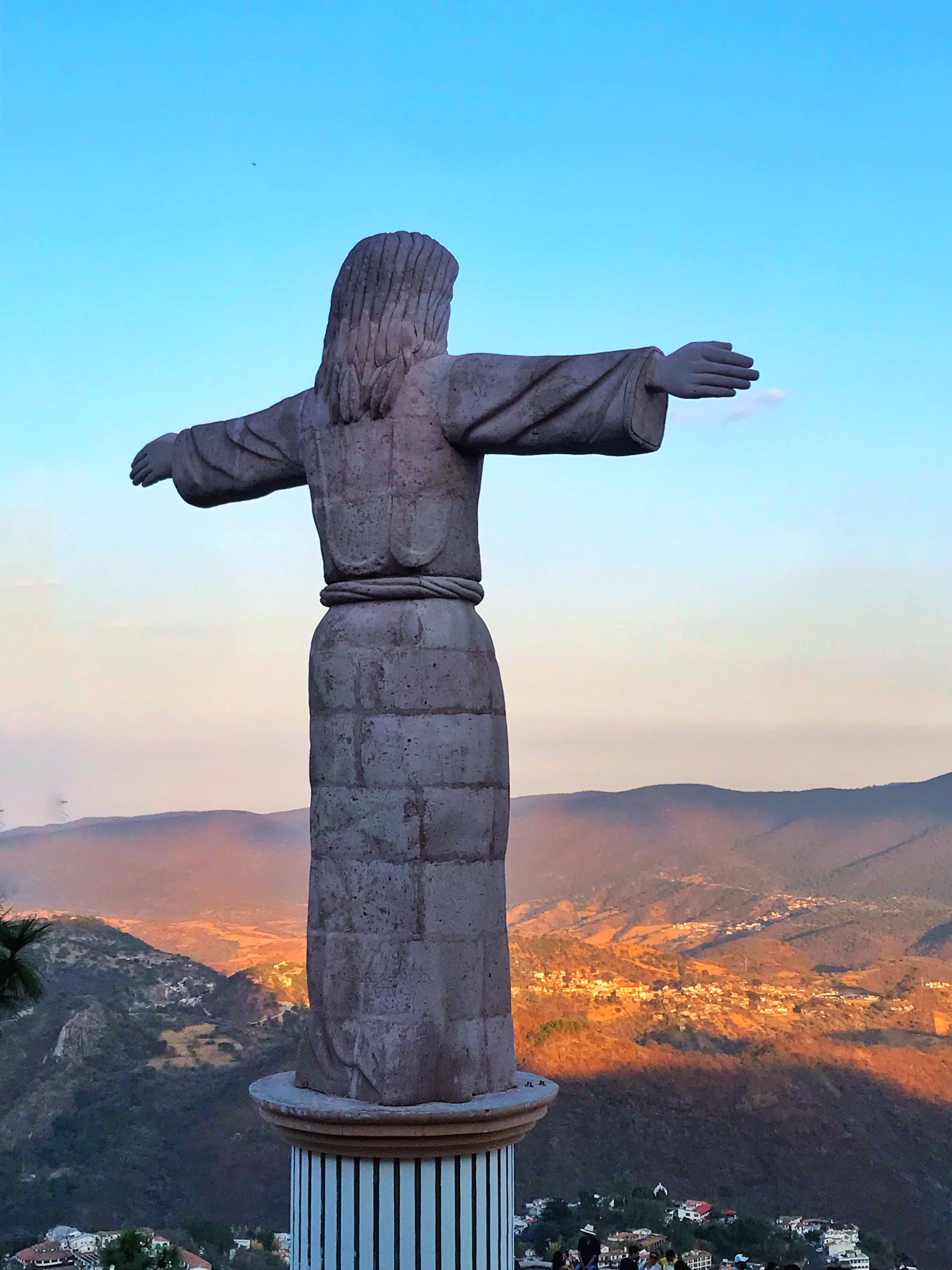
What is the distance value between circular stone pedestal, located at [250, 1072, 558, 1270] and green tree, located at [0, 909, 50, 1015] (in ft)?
18.4

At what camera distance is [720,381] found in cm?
720

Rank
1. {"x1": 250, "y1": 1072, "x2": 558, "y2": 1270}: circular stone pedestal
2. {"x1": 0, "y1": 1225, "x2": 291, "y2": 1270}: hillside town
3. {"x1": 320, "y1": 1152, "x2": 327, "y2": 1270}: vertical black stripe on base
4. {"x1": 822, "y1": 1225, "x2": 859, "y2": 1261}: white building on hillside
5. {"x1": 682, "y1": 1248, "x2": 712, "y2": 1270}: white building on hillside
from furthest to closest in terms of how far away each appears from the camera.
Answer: {"x1": 822, "y1": 1225, "x2": 859, "y2": 1261}: white building on hillside → {"x1": 682, "y1": 1248, "x2": 712, "y2": 1270}: white building on hillside → {"x1": 0, "y1": 1225, "x2": 291, "y2": 1270}: hillside town → {"x1": 320, "y1": 1152, "x2": 327, "y2": 1270}: vertical black stripe on base → {"x1": 250, "y1": 1072, "x2": 558, "y2": 1270}: circular stone pedestal

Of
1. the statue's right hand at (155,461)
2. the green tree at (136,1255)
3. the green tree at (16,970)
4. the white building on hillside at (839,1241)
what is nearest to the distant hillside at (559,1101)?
the white building on hillside at (839,1241)

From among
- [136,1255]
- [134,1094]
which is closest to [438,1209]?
[136,1255]

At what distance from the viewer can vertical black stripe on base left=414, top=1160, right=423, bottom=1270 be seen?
7367mm

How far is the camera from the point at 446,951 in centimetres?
755

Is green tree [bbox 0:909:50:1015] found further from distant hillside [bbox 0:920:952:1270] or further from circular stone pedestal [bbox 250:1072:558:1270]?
distant hillside [bbox 0:920:952:1270]

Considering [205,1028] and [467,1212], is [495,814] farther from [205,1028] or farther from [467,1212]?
[205,1028]

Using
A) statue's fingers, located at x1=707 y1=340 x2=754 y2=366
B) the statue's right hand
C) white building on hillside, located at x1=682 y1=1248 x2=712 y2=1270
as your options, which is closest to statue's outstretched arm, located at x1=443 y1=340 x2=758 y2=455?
statue's fingers, located at x1=707 y1=340 x2=754 y2=366

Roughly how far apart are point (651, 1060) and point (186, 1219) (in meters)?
12.8

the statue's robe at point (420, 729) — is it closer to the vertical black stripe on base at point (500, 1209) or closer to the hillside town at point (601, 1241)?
the vertical black stripe on base at point (500, 1209)

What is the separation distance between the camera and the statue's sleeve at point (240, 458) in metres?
8.55

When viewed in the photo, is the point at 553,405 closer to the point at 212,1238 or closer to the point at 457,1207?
the point at 457,1207

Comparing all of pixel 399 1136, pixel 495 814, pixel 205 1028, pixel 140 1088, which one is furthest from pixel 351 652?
pixel 205 1028
